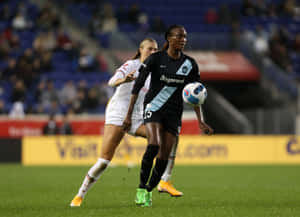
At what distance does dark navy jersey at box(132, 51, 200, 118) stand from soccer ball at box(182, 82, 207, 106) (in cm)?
21

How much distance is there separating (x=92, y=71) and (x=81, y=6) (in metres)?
4.56

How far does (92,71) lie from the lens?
26703 millimetres

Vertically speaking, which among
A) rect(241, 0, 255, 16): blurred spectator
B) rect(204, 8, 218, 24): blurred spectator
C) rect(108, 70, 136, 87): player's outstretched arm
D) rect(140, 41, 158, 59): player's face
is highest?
rect(241, 0, 255, 16): blurred spectator

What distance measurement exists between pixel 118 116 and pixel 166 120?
74cm

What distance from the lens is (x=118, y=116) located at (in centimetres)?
874

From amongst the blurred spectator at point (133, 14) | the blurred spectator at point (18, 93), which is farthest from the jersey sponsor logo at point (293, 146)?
the blurred spectator at point (133, 14)

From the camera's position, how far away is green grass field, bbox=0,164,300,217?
25.6 ft

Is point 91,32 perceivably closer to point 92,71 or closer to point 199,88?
point 92,71

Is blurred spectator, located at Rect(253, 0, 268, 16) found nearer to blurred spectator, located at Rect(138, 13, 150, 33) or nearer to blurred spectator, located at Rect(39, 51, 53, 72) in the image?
blurred spectator, located at Rect(138, 13, 150, 33)

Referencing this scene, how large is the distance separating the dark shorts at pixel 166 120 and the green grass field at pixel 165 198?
1.05m

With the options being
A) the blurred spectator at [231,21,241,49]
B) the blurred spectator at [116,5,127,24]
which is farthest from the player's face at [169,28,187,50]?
the blurred spectator at [116,5,127,24]

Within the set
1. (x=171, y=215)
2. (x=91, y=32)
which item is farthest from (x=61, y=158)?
(x=171, y=215)

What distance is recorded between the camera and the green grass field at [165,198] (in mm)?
7812

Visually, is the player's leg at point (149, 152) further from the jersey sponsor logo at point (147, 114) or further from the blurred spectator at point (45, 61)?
the blurred spectator at point (45, 61)
